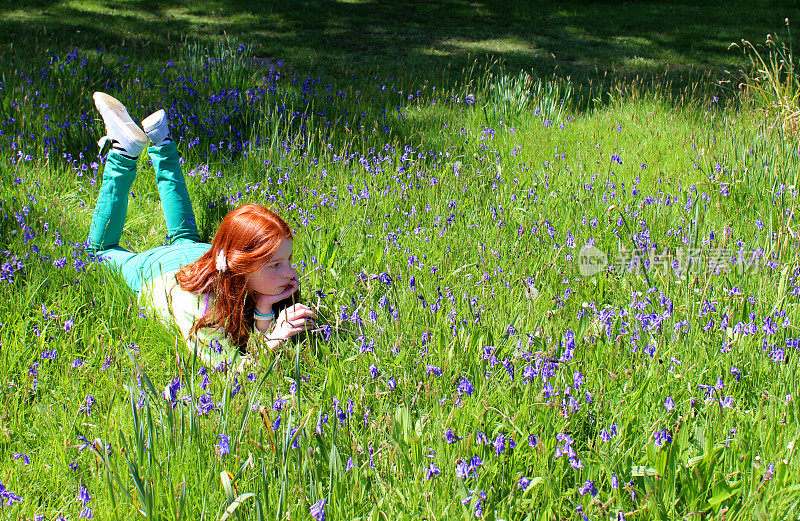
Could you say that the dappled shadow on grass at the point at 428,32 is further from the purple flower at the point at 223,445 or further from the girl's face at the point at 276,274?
the purple flower at the point at 223,445

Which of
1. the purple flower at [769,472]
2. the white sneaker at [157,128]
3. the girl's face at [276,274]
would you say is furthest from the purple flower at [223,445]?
the white sneaker at [157,128]

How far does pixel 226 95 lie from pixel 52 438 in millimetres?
3617

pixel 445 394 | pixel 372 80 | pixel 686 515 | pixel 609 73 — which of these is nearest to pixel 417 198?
pixel 445 394

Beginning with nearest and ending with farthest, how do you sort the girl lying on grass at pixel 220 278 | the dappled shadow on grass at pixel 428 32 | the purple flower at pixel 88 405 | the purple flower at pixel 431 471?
the purple flower at pixel 431 471, the purple flower at pixel 88 405, the girl lying on grass at pixel 220 278, the dappled shadow on grass at pixel 428 32

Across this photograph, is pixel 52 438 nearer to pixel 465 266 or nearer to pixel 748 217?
pixel 465 266

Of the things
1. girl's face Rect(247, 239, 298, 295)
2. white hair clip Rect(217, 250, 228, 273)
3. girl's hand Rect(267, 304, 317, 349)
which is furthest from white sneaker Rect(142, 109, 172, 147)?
girl's hand Rect(267, 304, 317, 349)

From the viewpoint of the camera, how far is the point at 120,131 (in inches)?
139

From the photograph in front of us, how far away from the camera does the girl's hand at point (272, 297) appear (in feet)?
8.77

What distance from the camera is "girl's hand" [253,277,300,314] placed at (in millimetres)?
2672

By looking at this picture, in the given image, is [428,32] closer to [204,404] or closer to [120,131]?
[120,131]

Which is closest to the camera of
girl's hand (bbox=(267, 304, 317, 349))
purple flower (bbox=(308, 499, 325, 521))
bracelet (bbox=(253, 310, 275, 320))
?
purple flower (bbox=(308, 499, 325, 521))

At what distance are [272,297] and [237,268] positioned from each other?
186 mm

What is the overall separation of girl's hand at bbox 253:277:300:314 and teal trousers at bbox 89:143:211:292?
2.02ft

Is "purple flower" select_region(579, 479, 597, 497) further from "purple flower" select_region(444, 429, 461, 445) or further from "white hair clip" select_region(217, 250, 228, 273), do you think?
"white hair clip" select_region(217, 250, 228, 273)
